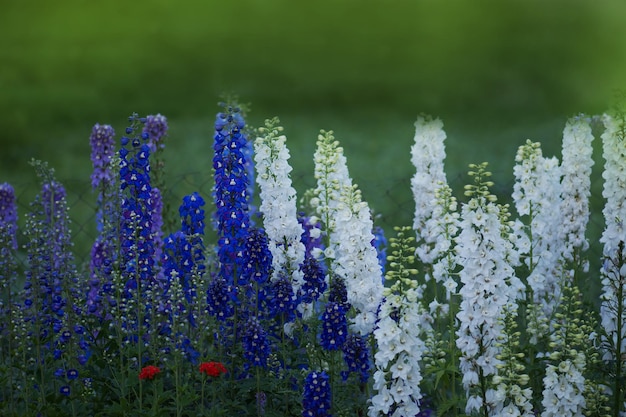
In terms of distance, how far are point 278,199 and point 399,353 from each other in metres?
0.95

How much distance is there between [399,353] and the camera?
118 inches

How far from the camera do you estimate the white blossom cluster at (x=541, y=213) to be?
13.8 ft

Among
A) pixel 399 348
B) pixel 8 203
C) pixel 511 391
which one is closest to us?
pixel 399 348

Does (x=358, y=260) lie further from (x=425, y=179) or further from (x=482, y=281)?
(x=425, y=179)

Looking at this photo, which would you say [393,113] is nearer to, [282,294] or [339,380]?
[282,294]

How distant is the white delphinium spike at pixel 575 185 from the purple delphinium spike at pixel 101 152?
8.03 feet

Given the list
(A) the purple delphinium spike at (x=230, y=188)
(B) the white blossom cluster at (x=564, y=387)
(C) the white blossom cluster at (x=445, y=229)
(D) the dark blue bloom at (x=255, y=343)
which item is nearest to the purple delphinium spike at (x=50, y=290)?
(A) the purple delphinium spike at (x=230, y=188)

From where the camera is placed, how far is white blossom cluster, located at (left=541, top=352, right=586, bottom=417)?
2969 mm

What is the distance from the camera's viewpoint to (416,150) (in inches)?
177

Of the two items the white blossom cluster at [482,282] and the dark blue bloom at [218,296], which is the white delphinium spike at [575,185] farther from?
the dark blue bloom at [218,296]

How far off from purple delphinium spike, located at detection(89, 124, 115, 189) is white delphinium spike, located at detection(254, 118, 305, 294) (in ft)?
4.46

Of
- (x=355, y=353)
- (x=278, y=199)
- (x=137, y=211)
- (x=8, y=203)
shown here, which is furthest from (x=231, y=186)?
(x=8, y=203)

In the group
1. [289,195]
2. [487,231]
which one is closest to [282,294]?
[289,195]

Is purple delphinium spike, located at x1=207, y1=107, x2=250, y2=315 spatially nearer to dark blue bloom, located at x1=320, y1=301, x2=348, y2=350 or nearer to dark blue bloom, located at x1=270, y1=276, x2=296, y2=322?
dark blue bloom, located at x1=270, y1=276, x2=296, y2=322
